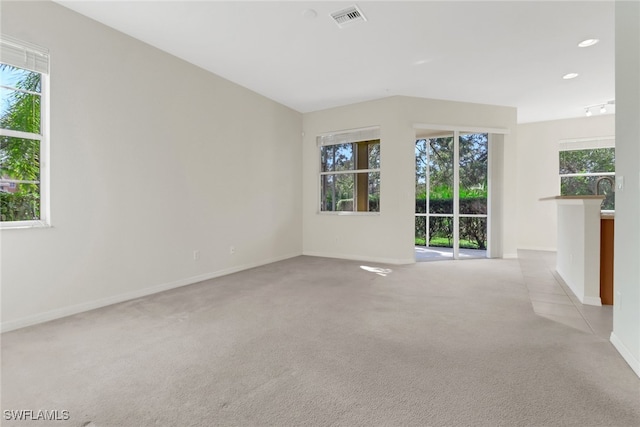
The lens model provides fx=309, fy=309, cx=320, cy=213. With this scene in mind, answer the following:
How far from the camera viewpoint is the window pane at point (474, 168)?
598 centimetres

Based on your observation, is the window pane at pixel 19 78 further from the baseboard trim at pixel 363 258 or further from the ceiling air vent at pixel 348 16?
the baseboard trim at pixel 363 258

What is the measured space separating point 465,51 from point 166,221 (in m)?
4.25

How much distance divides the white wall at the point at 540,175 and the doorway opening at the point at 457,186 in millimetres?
1734

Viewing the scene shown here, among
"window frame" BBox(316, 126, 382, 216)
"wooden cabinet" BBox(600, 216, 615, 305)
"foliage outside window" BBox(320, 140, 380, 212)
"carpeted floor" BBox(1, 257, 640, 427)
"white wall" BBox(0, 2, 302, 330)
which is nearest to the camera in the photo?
"carpeted floor" BBox(1, 257, 640, 427)

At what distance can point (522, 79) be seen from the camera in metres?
4.67

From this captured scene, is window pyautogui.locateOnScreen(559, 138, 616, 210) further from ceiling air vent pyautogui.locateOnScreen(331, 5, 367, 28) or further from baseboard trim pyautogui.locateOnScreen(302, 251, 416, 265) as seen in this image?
ceiling air vent pyautogui.locateOnScreen(331, 5, 367, 28)

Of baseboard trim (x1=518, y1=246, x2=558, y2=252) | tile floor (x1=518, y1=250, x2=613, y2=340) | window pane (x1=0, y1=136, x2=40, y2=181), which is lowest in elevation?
tile floor (x1=518, y1=250, x2=613, y2=340)

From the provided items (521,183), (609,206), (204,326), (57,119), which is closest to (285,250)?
(204,326)

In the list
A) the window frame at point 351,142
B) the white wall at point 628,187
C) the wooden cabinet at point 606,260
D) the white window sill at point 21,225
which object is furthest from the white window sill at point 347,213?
the white window sill at point 21,225

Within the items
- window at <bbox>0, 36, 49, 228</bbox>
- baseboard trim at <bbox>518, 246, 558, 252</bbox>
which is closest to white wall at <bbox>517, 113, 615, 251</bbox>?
baseboard trim at <bbox>518, 246, 558, 252</bbox>

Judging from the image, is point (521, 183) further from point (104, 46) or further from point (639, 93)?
point (104, 46)

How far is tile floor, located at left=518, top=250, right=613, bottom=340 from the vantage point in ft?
8.63

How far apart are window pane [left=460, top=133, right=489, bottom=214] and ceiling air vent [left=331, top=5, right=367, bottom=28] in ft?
12.2

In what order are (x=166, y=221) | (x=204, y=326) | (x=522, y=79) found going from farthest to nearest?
(x=522, y=79), (x=166, y=221), (x=204, y=326)
